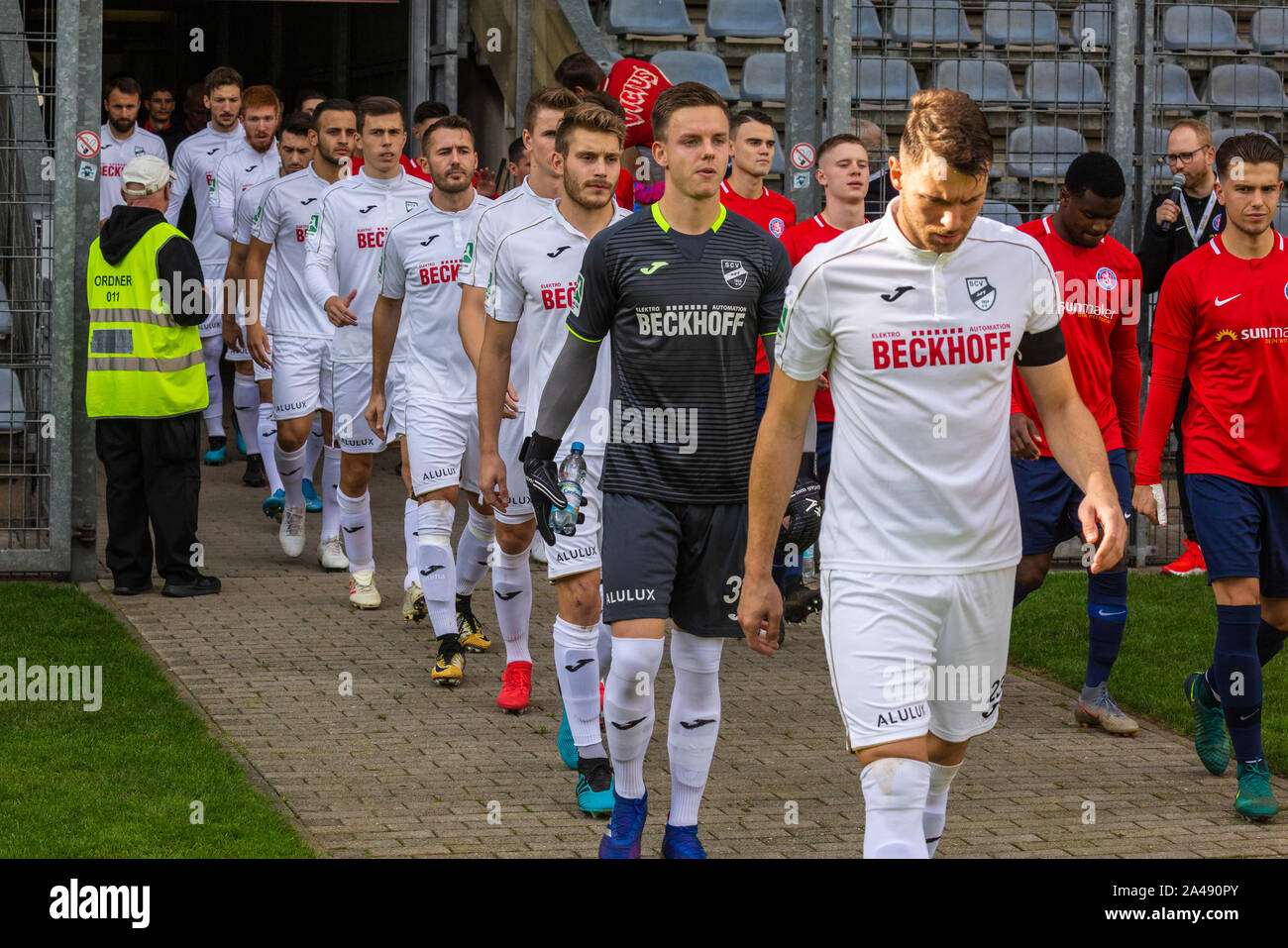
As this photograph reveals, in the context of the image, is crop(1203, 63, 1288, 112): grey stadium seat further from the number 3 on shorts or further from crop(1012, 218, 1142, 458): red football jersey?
the number 3 on shorts

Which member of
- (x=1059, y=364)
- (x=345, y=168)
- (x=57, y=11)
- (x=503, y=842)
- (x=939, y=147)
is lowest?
(x=503, y=842)

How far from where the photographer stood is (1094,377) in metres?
7.82

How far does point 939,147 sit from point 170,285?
22.4ft

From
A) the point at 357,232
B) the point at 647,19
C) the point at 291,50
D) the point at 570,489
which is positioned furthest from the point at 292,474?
the point at 291,50

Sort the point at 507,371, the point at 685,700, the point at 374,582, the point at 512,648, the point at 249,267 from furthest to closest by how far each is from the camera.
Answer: the point at 249,267 → the point at 374,582 → the point at 512,648 → the point at 507,371 → the point at 685,700

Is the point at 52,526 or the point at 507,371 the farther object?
the point at 52,526

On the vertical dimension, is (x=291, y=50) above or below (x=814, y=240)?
above

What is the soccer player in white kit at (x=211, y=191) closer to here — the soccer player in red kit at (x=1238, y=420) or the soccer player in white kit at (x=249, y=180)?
the soccer player in white kit at (x=249, y=180)

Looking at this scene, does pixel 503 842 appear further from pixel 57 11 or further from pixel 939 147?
pixel 57 11

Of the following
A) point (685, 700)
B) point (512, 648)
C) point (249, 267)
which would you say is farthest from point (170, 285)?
point (685, 700)

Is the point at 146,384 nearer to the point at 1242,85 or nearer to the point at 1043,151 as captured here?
the point at 1043,151

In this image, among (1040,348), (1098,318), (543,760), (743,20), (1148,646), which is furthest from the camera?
(743,20)

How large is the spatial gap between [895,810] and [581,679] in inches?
95.6

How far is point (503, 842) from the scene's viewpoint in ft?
20.4
